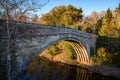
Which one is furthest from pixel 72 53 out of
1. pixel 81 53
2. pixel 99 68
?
pixel 99 68

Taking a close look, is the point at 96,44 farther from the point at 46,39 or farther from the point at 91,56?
the point at 46,39

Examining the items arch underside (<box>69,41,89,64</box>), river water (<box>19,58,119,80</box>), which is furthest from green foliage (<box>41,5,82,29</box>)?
river water (<box>19,58,119,80</box>)

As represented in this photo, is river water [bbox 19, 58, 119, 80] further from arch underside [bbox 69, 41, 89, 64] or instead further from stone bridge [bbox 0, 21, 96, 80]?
stone bridge [bbox 0, 21, 96, 80]

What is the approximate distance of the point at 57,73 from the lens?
23.0m

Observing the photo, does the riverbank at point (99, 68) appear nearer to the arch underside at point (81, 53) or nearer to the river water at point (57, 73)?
the river water at point (57, 73)

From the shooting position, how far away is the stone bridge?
12477 mm

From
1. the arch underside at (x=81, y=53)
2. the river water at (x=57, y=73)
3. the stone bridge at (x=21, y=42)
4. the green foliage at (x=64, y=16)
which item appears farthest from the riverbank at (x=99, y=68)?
the green foliage at (x=64, y=16)

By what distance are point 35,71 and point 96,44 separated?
11519 millimetres

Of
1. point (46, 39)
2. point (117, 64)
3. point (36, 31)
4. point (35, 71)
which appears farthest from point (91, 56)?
point (36, 31)

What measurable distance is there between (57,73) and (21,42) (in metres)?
9.47

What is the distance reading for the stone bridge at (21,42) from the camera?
1248 centimetres

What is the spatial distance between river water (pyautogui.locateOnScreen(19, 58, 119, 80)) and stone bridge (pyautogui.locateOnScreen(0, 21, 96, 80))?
179 inches

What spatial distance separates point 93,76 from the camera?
22594mm

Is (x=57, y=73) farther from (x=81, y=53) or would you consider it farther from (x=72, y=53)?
(x=72, y=53)
